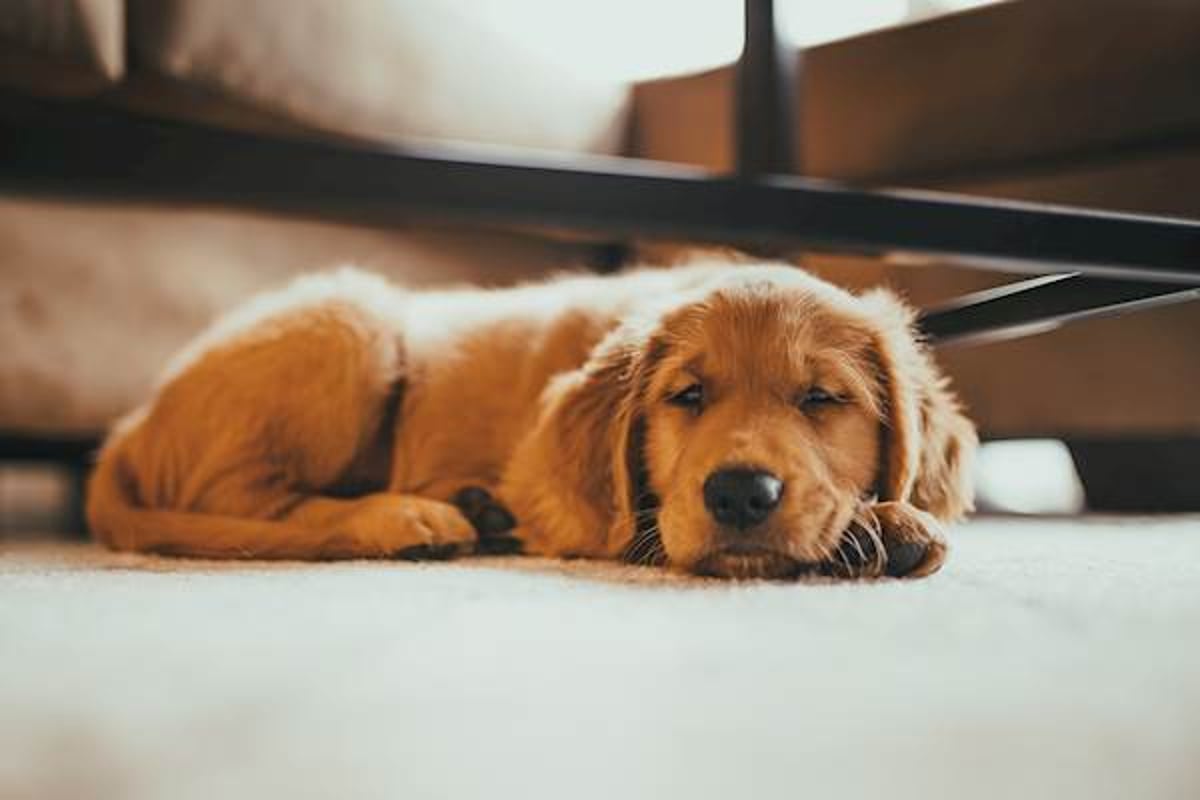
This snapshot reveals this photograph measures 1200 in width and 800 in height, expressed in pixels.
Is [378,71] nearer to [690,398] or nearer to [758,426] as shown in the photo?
[690,398]

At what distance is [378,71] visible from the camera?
2449mm

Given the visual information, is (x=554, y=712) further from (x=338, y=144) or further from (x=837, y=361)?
(x=837, y=361)

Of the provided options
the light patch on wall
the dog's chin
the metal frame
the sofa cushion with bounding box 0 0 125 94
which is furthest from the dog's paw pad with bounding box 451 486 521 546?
the light patch on wall

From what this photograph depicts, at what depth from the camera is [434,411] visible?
2.01 m

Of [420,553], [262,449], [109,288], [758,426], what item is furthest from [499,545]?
[109,288]

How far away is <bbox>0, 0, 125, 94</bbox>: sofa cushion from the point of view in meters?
1.76

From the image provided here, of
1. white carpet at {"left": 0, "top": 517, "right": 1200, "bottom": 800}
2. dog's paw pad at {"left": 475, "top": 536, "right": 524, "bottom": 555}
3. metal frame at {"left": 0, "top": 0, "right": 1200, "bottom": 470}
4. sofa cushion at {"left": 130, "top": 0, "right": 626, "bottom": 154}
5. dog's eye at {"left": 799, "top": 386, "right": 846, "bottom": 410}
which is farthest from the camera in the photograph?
sofa cushion at {"left": 130, "top": 0, "right": 626, "bottom": 154}

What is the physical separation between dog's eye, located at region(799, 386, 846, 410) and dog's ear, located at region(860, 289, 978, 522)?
0.10 metres

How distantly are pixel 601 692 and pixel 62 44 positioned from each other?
1.55m

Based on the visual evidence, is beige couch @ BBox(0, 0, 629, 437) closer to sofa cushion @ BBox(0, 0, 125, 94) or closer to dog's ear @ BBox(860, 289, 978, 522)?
sofa cushion @ BBox(0, 0, 125, 94)

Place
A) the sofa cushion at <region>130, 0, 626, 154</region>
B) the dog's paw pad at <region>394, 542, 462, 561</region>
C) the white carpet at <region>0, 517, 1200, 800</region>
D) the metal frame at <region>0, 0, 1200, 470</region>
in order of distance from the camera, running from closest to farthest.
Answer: the white carpet at <region>0, 517, 1200, 800</region>, the metal frame at <region>0, 0, 1200, 470</region>, the dog's paw pad at <region>394, 542, 462, 561</region>, the sofa cushion at <region>130, 0, 626, 154</region>

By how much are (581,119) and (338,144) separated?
2.08 m

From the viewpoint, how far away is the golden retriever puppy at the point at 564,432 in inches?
56.8

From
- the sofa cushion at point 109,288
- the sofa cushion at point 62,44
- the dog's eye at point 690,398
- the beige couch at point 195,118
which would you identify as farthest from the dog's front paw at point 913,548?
the sofa cushion at point 62,44
